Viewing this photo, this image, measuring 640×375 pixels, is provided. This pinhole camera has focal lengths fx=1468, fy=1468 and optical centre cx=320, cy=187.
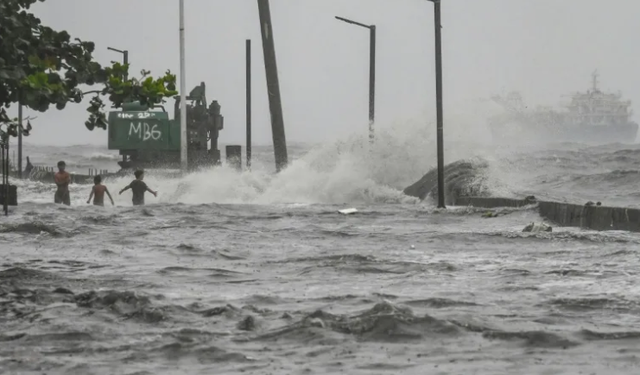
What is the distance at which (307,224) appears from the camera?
25.3 m

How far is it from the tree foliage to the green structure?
30.5m

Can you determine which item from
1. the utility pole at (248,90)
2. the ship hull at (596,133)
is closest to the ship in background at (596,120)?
the ship hull at (596,133)

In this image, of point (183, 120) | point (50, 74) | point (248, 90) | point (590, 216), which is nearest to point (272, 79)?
point (183, 120)

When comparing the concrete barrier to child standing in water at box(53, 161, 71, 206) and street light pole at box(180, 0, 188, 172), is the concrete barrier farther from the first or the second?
street light pole at box(180, 0, 188, 172)

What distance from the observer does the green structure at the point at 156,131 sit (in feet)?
151

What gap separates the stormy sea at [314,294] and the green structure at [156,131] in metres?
17.8

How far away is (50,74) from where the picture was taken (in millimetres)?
14336

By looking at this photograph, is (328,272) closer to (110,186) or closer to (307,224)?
(307,224)

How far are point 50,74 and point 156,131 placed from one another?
108ft

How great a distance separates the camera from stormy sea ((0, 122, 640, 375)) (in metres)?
10.0

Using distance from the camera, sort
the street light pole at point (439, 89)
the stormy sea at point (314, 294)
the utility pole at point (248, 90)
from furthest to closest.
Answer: the utility pole at point (248, 90)
the street light pole at point (439, 89)
the stormy sea at point (314, 294)

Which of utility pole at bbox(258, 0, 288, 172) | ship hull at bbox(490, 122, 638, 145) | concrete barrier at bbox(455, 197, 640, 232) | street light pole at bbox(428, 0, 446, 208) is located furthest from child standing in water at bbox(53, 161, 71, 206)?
ship hull at bbox(490, 122, 638, 145)

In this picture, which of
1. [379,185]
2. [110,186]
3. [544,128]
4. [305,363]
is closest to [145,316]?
[305,363]

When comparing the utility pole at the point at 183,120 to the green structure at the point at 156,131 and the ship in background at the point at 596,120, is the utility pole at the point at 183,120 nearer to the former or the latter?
the green structure at the point at 156,131
